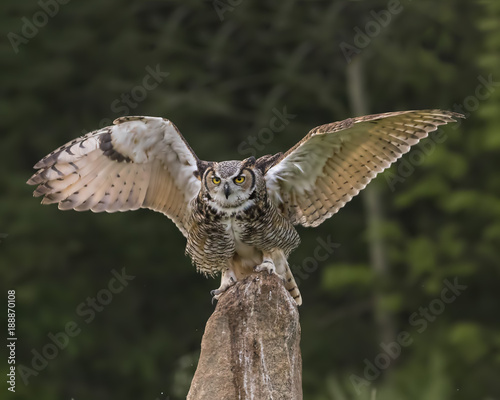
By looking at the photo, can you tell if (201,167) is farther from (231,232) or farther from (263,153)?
(263,153)

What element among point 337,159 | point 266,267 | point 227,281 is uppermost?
point 337,159

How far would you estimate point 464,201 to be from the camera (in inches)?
416

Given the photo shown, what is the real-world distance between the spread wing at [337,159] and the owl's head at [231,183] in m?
0.41

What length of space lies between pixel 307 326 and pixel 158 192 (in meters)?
5.95

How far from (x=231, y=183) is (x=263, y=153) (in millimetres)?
5670

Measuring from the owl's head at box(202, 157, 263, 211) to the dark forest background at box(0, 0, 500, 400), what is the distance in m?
5.26

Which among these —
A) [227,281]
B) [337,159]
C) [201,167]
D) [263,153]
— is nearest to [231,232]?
[227,281]

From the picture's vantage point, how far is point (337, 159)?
591 cm

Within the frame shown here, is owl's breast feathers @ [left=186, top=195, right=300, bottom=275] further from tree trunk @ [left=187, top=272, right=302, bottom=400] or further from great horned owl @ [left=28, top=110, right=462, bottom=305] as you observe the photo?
tree trunk @ [left=187, top=272, right=302, bottom=400]

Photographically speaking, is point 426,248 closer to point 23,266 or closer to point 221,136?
point 221,136

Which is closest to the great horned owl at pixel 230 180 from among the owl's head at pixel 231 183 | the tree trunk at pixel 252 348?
the owl's head at pixel 231 183

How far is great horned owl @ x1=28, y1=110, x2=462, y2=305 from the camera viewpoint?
18.0ft

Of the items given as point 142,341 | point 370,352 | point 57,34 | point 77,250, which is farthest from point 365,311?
point 57,34

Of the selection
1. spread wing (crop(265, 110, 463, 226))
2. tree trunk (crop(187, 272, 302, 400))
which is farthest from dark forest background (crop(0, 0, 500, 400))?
tree trunk (crop(187, 272, 302, 400))
